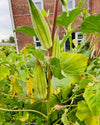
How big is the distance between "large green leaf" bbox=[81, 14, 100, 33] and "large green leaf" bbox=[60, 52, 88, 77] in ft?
0.30

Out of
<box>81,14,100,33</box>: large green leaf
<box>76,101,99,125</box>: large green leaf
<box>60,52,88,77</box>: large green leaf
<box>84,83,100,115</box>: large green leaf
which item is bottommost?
<box>76,101,99,125</box>: large green leaf

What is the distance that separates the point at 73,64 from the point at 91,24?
11cm

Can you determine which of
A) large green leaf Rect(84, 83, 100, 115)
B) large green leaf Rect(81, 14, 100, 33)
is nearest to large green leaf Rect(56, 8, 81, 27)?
large green leaf Rect(81, 14, 100, 33)

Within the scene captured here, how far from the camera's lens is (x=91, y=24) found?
27 cm

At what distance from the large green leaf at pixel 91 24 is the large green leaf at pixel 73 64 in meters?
0.09

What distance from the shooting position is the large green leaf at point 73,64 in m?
0.22

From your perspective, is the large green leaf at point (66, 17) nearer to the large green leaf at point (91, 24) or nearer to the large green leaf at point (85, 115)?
the large green leaf at point (91, 24)

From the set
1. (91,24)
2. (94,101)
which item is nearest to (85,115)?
(94,101)

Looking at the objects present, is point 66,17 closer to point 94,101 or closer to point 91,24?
point 91,24

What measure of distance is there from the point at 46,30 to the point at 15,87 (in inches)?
6.8

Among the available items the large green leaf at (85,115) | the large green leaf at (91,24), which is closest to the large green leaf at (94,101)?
the large green leaf at (85,115)

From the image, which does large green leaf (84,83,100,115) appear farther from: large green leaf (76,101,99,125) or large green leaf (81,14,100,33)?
large green leaf (81,14,100,33)

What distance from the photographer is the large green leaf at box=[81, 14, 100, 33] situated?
257 millimetres

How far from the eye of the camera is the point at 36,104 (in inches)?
12.4
